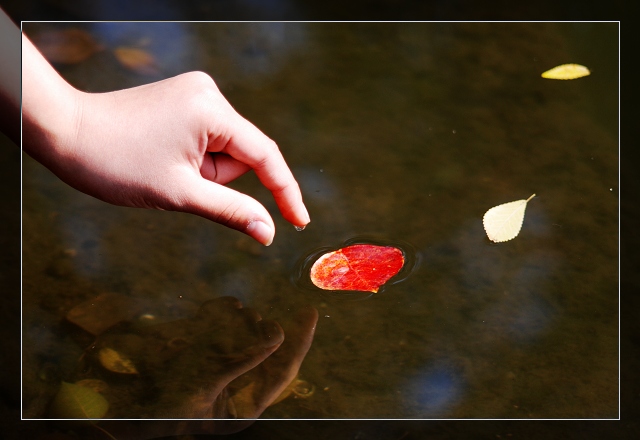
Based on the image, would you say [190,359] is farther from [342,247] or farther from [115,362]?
[342,247]

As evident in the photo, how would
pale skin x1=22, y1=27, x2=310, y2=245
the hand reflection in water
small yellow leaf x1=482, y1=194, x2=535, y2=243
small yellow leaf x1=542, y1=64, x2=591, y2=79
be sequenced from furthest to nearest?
small yellow leaf x1=542, y1=64, x2=591, y2=79
small yellow leaf x1=482, y1=194, x2=535, y2=243
pale skin x1=22, y1=27, x2=310, y2=245
the hand reflection in water

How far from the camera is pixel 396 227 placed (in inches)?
53.2

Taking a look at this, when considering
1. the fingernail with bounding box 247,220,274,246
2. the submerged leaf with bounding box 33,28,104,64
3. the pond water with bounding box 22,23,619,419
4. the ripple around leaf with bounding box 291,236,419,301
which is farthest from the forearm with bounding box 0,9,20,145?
the ripple around leaf with bounding box 291,236,419,301

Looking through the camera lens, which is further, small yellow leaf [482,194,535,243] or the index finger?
small yellow leaf [482,194,535,243]

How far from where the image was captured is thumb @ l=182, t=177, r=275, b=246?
1155 millimetres

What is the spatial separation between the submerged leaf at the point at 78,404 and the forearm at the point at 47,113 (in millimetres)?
430

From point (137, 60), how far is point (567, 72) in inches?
44.2

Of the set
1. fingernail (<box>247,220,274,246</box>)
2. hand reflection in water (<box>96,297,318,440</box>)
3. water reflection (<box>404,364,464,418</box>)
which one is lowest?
water reflection (<box>404,364,464,418</box>)

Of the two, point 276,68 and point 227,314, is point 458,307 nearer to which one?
point 227,314

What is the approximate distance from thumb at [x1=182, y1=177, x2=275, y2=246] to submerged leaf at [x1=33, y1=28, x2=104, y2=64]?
2.51ft

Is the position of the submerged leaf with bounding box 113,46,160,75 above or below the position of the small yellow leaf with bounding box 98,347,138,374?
above

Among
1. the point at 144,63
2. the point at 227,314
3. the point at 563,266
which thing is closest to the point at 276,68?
the point at 144,63

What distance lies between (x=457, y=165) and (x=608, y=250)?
37 centimetres

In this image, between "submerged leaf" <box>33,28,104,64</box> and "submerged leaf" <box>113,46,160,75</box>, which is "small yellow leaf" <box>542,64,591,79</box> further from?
"submerged leaf" <box>33,28,104,64</box>
